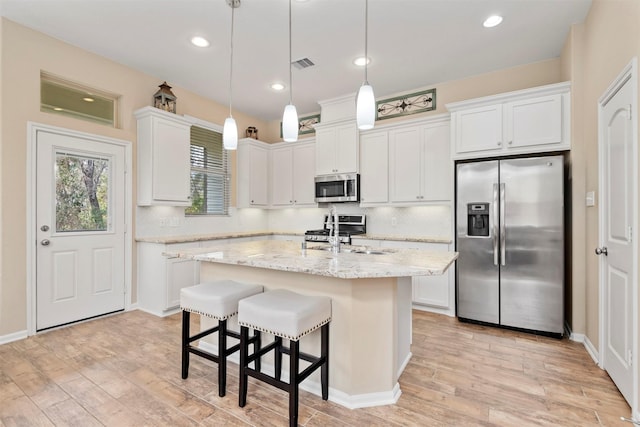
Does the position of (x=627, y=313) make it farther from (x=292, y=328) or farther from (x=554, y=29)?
(x=554, y=29)

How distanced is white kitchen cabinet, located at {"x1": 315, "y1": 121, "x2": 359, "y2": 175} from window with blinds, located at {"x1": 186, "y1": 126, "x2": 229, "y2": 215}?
1.56m

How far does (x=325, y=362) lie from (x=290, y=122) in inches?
67.3

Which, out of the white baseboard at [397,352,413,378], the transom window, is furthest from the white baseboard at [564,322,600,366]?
the transom window

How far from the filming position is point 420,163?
4.02m

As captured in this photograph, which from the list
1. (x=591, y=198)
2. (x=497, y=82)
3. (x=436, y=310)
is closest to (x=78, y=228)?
(x=436, y=310)

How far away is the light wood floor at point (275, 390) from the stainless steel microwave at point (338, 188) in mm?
2204

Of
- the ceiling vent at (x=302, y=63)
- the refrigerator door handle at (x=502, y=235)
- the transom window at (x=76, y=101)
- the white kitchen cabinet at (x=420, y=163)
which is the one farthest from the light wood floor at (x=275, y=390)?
the ceiling vent at (x=302, y=63)

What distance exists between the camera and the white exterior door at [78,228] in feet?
10.1

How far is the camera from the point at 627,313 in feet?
6.45

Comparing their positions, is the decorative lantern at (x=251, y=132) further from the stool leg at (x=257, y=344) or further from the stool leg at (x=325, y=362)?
the stool leg at (x=325, y=362)

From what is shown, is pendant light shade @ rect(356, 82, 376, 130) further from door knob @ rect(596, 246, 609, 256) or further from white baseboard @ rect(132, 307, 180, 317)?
white baseboard @ rect(132, 307, 180, 317)

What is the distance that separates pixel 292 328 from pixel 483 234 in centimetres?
253

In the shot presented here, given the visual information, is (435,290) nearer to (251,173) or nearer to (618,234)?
(618,234)

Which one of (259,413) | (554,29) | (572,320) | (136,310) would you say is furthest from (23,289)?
(554,29)
